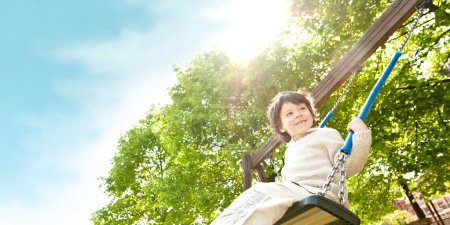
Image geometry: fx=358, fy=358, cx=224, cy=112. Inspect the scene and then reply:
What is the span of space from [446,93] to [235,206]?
8.98m

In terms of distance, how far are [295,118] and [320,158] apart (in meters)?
0.45

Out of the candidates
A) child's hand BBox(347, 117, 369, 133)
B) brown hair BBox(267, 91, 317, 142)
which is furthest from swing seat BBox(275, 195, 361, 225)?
brown hair BBox(267, 91, 317, 142)

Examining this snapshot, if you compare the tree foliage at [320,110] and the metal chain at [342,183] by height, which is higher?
the tree foliage at [320,110]

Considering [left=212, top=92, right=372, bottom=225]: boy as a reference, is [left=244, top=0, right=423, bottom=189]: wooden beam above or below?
above

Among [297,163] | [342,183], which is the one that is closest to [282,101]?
[297,163]

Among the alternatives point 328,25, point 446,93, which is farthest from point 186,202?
point 446,93

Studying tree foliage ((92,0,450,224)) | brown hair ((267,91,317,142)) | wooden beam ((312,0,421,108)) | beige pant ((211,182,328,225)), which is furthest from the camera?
tree foliage ((92,0,450,224))

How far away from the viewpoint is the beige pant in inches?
78.9

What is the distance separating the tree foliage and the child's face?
534 centimetres

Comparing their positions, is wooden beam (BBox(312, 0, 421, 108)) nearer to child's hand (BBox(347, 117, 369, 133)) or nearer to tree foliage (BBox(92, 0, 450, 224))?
child's hand (BBox(347, 117, 369, 133))

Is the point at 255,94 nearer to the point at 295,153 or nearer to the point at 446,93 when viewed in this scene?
the point at 446,93

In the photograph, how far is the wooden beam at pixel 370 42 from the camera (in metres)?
3.94

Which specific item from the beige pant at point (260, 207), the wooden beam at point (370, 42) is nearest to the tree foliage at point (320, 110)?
the wooden beam at point (370, 42)

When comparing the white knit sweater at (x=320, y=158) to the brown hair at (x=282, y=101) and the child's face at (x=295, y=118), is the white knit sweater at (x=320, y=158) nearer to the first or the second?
the child's face at (x=295, y=118)
